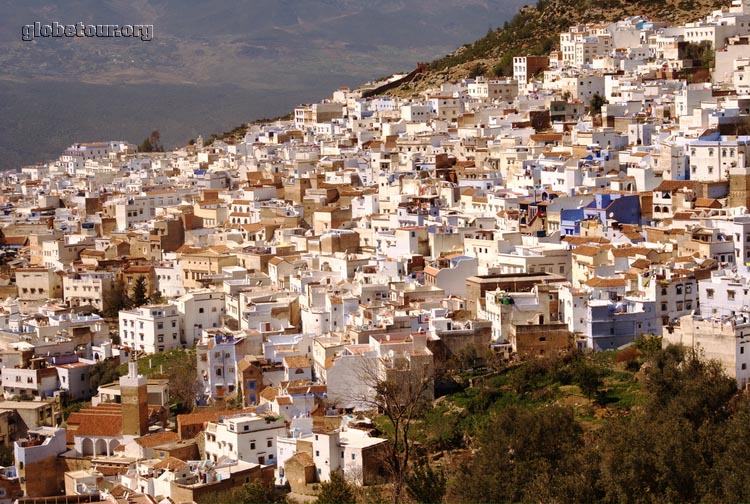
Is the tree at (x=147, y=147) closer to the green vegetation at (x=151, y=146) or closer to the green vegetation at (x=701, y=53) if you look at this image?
the green vegetation at (x=151, y=146)

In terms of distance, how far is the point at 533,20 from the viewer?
4994cm

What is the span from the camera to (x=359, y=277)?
2391cm

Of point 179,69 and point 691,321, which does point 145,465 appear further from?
point 179,69

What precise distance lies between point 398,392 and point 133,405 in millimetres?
3987

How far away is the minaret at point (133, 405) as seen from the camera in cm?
2056

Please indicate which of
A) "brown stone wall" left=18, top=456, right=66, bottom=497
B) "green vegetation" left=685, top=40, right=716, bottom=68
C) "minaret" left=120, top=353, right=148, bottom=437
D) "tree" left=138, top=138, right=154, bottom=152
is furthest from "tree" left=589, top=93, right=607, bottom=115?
"tree" left=138, top=138, right=154, bottom=152

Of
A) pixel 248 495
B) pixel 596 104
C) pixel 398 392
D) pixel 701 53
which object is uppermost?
pixel 701 53

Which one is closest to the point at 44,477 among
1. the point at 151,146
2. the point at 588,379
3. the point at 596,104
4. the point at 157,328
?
the point at 157,328

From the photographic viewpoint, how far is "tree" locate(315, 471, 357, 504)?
658 inches

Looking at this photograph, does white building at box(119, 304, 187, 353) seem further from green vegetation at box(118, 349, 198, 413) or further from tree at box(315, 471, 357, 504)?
tree at box(315, 471, 357, 504)

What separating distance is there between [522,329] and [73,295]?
10750mm

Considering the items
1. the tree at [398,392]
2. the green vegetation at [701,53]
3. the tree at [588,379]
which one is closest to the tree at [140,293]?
the tree at [398,392]

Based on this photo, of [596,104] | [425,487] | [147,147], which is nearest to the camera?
[425,487]

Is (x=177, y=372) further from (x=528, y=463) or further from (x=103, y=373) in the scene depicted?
(x=528, y=463)
